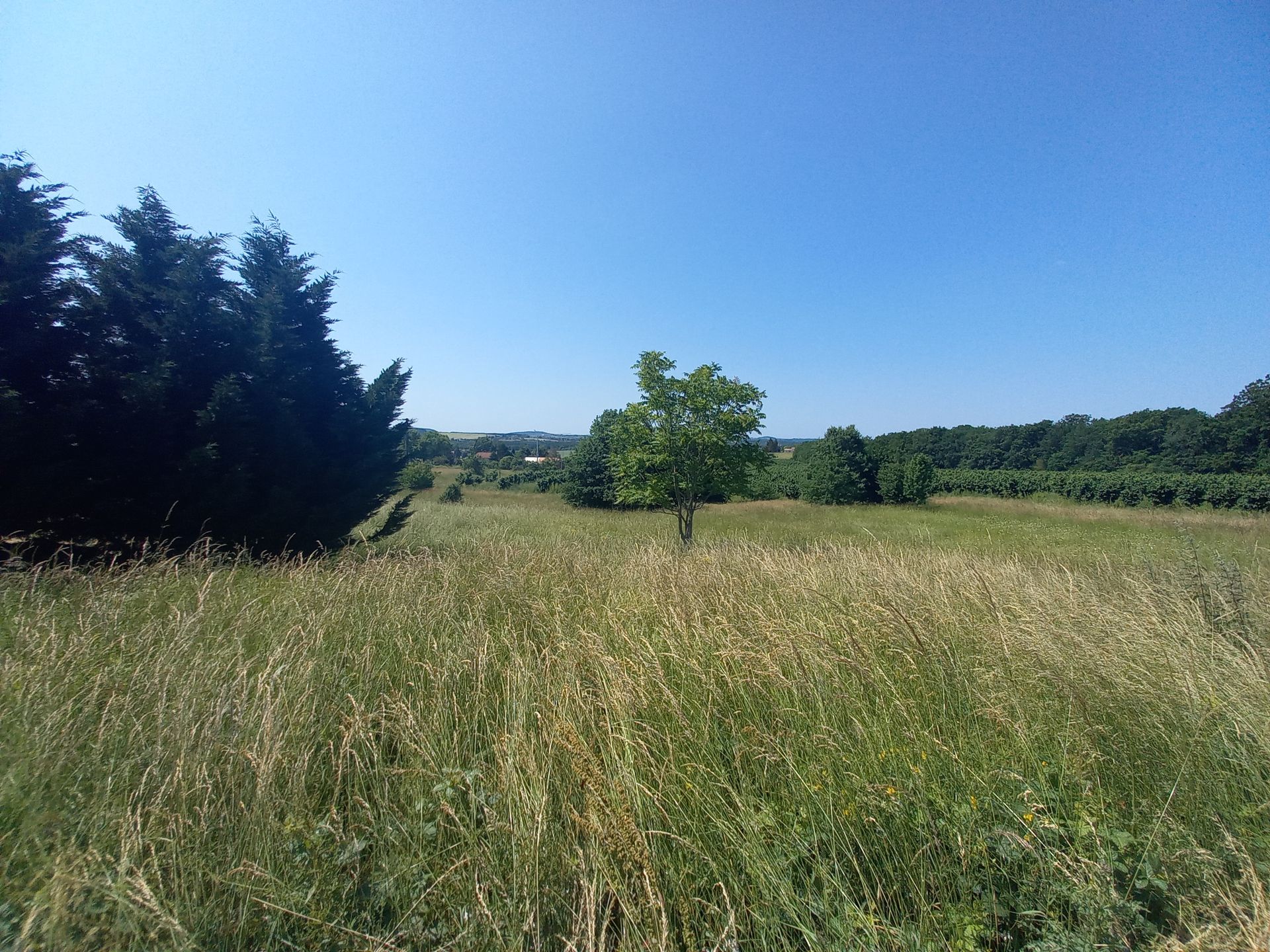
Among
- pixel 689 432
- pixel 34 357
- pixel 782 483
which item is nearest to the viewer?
pixel 34 357

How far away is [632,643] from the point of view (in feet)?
10.5

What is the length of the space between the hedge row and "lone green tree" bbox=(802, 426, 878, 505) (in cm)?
1452

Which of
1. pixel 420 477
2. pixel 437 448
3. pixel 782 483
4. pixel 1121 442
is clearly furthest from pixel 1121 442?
pixel 437 448

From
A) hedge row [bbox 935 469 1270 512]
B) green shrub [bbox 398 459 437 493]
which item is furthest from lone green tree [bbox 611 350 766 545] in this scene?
hedge row [bbox 935 469 1270 512]

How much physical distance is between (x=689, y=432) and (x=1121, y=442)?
7378 cm

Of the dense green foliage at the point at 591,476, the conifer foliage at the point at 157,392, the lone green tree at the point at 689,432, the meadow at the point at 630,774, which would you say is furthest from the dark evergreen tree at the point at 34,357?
the dense green foliage at the point at 591,476

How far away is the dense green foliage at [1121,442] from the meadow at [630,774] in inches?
1786

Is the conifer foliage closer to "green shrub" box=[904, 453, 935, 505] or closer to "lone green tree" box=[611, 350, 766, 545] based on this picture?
"lone green tree" box=[611, 350, 766, 545]

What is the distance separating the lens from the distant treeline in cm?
4328

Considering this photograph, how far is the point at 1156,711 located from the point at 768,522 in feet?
57.4

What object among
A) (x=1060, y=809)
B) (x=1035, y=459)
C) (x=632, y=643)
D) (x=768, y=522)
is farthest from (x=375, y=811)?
(x=1035, y=459)

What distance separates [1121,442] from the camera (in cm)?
5716

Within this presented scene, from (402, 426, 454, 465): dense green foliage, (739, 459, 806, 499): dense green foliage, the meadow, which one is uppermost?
(402, 426, 454, 465): dense green foliage

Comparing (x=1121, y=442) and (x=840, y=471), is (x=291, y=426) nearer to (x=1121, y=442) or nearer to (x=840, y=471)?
(x=840, y=471)
